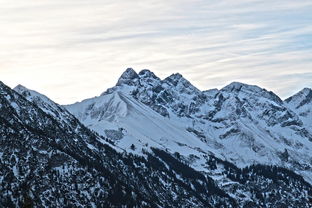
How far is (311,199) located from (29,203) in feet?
151

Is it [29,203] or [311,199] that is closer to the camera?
[29,203]

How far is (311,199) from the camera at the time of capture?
128 m

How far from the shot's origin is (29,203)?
376 ft
